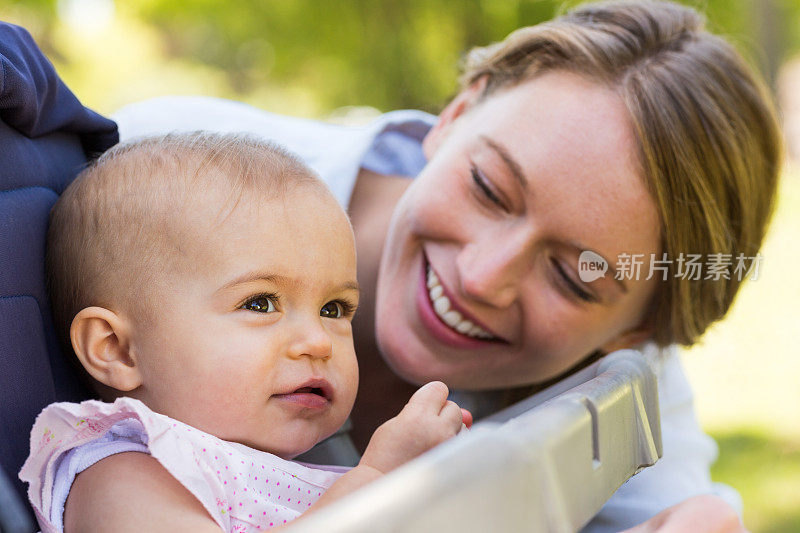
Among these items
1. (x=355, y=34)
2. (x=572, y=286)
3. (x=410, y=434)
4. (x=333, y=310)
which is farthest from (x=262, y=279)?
(x=355, y=34)

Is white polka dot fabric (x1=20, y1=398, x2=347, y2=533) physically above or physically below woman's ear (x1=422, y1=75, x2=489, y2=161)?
below

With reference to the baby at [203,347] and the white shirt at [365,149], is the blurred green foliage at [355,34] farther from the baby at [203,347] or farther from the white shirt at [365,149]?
the baby at [203,347]

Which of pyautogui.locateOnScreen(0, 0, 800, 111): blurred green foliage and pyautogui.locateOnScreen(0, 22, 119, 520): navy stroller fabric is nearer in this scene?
pyautogui.locateOnScreen(0, 22, 119, 520): navy stroller fabric

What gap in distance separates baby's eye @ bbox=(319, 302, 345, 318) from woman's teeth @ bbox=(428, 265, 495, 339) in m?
0.34

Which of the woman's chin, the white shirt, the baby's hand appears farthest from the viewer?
the white shirt

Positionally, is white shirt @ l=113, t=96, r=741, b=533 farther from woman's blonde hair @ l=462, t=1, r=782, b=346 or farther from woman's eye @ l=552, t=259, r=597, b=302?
woman's eye @ l=552, t=259, r=597, b=302

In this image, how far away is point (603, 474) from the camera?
0.69 metres

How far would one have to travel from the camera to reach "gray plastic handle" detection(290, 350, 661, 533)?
1.41ft

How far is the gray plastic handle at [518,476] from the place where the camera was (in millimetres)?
430

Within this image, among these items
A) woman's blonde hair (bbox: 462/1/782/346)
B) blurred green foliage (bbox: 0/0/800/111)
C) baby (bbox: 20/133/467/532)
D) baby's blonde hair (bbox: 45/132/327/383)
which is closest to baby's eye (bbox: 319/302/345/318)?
baby (bbox: 20/133/467/532)

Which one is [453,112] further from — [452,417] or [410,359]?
[452,417]

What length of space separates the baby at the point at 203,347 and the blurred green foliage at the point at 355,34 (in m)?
3.85

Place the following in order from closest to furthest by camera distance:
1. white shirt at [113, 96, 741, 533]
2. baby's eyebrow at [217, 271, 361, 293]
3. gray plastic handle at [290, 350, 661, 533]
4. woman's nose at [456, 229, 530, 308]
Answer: gray plastic handle at [290, 350, 661, 533]
baby's eyebrow at [217, 271, 361, 293]
woman's nose at [456, 229, 530, 308]
white shirt at [113, 96, 741, 533]

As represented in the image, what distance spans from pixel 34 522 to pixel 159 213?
A: 34cm
